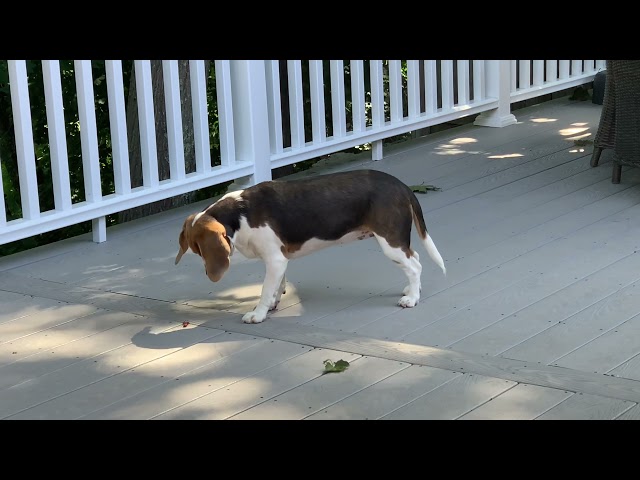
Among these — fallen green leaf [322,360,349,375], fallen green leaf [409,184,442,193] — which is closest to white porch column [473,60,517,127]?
fallen green leaf [409,184,442,193]

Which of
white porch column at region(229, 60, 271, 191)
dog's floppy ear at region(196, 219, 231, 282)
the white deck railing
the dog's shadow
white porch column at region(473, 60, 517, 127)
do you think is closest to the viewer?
dog's floppy ear at region(196, 219, 231, 282)

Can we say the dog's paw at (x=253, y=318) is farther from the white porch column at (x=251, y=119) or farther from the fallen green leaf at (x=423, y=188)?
the fallen green leaf at (x=423, y=188)

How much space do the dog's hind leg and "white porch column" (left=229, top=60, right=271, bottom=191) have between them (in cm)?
240

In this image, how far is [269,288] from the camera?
414 cm

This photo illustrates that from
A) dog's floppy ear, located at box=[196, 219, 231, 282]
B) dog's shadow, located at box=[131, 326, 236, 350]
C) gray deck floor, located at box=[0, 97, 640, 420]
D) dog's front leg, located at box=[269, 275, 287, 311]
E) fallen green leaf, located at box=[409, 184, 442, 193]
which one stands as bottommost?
dog's shadow, located at box=[131, 326, 236, 350]

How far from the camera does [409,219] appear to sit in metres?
4.17

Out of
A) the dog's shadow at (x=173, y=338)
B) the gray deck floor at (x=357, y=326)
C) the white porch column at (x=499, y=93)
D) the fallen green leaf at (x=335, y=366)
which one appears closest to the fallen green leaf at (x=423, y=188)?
the gray deck floor at (x=357, y=326)

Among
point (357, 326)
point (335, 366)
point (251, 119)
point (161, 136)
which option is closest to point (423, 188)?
point (251, 119)

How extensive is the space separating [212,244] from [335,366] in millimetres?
748

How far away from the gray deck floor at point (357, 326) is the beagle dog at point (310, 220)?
0.82 feet

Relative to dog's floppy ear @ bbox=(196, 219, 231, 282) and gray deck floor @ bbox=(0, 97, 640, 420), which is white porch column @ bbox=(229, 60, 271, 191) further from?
dog's floppy ear @ bbox=(196, 219, 231, 282)

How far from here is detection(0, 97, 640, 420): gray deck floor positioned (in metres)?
3.27

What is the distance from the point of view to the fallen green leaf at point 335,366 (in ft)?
11.6
